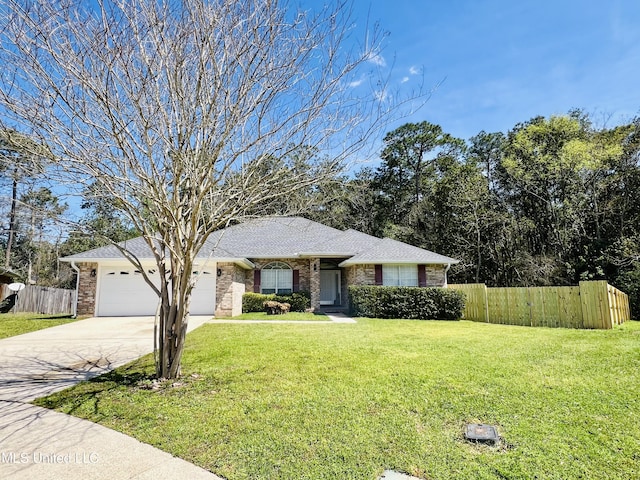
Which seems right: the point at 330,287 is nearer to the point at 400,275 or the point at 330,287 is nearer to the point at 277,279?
the point at 277,279

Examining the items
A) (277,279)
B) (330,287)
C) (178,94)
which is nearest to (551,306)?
(330,287)

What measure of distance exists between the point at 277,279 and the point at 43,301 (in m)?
12.1

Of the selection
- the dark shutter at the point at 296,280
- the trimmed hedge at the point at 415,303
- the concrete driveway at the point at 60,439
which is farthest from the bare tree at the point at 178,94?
the dark shutter at the point at 296,280

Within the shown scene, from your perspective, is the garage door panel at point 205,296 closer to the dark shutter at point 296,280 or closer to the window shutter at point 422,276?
the dark shutter at point 296,280

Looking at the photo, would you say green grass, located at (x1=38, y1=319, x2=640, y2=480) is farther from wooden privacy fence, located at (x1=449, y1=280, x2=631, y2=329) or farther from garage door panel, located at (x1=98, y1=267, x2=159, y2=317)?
garage door panel, located at (x1=98, y1=267, x2=159, y2=317)

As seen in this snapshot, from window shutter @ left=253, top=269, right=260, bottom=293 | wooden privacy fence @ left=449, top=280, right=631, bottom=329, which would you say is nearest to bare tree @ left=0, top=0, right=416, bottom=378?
wooden privacy fence @ left=449, top=280, right=631, bottom=329

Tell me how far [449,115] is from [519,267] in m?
19.4

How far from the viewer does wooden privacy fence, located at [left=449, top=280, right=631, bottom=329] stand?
11305mm

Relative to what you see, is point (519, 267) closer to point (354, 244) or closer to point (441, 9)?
point (354, 244)

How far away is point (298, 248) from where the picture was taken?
59.8ft

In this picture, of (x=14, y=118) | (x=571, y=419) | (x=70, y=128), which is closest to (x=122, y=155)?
(x=70, y=128)

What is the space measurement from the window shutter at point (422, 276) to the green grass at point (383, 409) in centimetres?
888

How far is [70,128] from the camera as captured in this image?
475 centimetres

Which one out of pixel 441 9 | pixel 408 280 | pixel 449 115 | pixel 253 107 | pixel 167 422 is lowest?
pixel 167 422
